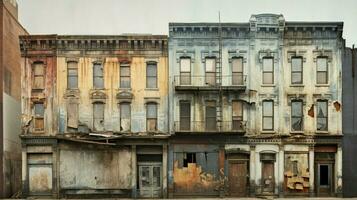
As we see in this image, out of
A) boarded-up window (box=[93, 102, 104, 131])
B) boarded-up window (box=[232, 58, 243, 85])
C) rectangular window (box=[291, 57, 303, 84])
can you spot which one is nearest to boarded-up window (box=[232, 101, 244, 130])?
boarded-up window (box=[232, 58, 243, 85])

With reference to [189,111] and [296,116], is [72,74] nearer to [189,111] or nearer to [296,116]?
[189,111]

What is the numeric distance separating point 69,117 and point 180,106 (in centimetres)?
759

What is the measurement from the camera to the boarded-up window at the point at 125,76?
33.7 metres

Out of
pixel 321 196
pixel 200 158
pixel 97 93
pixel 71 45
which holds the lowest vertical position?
pixel 321 196

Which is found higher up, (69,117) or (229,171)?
(69,117)

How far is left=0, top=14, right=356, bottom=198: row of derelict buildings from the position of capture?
108ft

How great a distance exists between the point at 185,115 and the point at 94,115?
20.4ft

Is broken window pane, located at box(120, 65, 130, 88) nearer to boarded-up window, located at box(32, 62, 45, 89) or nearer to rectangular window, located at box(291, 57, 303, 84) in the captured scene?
boarded-up window, located at box(32, 62, 45, 89)

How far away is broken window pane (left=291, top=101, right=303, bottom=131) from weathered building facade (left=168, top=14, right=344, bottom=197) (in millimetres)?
68

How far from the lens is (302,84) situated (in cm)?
3322

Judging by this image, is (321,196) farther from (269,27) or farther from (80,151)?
(80,151)

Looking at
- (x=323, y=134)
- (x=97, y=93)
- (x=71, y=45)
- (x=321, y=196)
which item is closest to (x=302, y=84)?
(x=323, y=134)

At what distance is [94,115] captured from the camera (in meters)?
33.4

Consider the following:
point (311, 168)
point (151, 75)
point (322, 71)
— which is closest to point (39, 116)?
point (151, 75)
